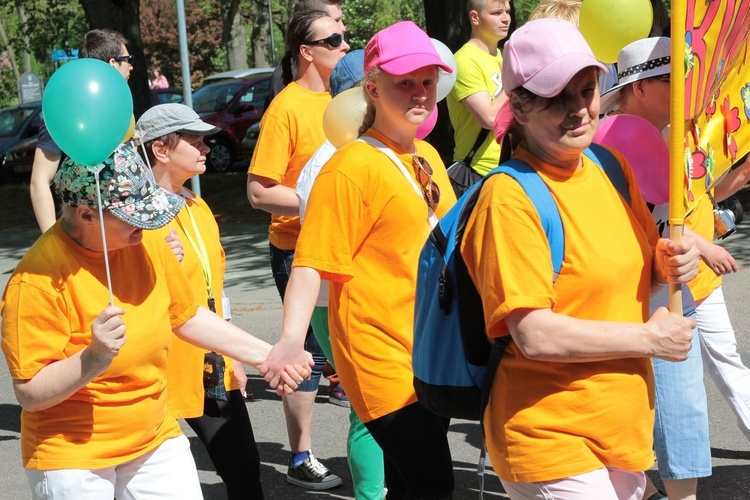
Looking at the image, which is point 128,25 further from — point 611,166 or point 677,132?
point 677,132

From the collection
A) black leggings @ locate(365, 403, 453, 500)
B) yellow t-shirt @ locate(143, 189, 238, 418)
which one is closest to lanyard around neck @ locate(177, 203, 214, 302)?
yellow t-shirt @ locate(143, 189, 238, 418)

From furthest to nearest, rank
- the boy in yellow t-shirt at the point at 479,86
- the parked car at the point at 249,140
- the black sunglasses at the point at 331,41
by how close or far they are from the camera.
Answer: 1. the parked car at the point at 249,140
2. the boy in yellow t-shirt at the point at 479,86
3. the black sunglasses at the point at 331,41

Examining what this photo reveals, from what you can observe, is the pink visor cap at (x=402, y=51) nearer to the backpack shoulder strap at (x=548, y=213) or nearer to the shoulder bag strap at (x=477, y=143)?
the backpack shoulder strap at (x=548, y=213)

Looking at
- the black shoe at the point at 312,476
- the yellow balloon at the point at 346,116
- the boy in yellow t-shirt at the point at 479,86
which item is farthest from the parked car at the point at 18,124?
the yellow balloon at the point at 346,116

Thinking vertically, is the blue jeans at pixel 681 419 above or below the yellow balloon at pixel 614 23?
below

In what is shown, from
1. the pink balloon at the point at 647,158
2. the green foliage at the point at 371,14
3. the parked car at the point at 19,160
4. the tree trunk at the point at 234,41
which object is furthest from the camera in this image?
the green foliage at the point at 371,14

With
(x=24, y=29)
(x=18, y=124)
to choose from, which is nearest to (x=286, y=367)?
(x=18, y=124)

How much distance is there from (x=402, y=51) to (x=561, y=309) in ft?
4.59

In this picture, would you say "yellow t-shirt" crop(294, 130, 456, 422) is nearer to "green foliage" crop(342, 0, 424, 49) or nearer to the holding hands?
the holding hands

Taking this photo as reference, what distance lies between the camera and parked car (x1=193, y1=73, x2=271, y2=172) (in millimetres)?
21859

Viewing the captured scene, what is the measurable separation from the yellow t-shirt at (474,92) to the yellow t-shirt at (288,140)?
0.79m

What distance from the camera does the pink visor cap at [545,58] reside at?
284 cm

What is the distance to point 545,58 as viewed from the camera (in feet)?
9.37

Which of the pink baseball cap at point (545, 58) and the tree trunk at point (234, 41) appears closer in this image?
the pink baseball cap at point (545, 58)
